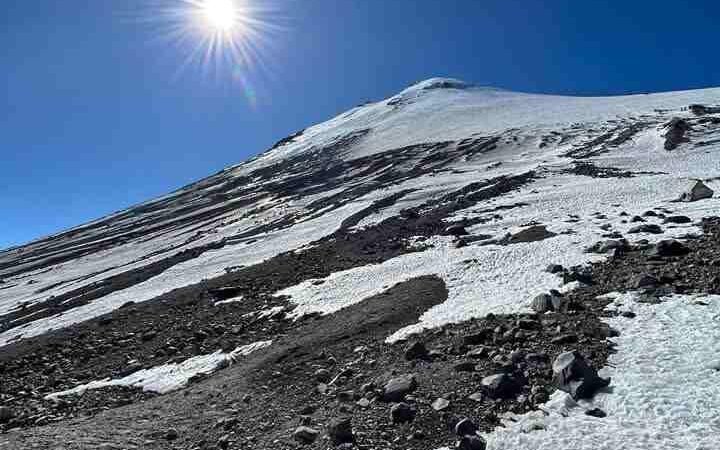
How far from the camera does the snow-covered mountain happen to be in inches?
398

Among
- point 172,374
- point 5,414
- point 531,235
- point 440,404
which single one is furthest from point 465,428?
point 531,235

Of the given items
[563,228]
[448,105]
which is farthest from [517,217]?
[448,105]

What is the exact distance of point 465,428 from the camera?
9.48 m

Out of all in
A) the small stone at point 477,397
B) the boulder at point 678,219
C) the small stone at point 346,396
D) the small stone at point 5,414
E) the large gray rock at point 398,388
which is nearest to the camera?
the small stone at point 477,397

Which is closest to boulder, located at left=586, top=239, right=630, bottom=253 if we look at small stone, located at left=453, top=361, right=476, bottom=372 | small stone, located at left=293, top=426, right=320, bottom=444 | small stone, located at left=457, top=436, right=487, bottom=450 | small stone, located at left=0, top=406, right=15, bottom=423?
small stone, located at left=453, top=361, right=476, bottom=372

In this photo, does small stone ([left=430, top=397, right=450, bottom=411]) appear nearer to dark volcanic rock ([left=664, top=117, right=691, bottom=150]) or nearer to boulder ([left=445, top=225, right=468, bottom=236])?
boulder ([left=445, top=225, right=468, bottom=236])

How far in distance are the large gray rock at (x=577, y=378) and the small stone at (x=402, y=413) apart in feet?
Answer: 11.0

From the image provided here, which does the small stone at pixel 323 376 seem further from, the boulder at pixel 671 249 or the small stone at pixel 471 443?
the boulder at pixel 671 249

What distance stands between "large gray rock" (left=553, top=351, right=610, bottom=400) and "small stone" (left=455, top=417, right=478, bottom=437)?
2319 mm

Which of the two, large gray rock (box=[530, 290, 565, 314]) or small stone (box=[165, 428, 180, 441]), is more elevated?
small stone (box=[165, 428, 180, 441])

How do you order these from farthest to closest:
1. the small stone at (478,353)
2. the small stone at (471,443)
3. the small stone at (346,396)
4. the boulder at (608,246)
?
the boulder at (608,246) < the small stone at (478,353) < the small stone at (346,396) < the small stone at (471,443)

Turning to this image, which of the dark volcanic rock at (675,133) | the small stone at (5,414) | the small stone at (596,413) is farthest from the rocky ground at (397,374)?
the dark volcanic rock at (675,133)

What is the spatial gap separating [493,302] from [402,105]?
13799 centimetres

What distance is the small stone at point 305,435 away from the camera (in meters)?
9.98
